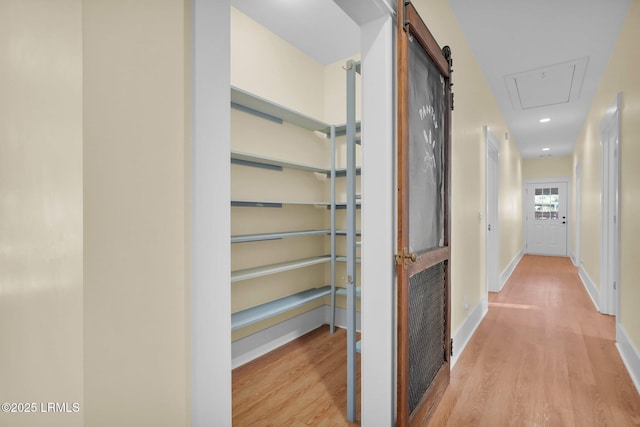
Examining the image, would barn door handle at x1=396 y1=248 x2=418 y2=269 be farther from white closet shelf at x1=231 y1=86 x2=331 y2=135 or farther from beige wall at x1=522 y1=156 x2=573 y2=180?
beige wall at x1=522 y1=156 x2=573 y2=180

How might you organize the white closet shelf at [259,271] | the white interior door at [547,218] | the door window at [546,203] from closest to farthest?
the white closet shelf at [259,271] → the white interior door at [547,218] → the door window at [546,203]

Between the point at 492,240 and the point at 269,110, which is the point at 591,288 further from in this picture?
the point at 269,110

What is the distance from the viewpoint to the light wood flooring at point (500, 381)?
175 cm

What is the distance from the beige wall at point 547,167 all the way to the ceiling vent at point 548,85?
199 inches

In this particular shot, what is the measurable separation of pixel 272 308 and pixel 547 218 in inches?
359

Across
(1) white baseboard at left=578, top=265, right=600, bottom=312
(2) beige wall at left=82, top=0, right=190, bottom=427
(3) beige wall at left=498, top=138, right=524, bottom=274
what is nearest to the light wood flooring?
(1) white baseboard at left=578, top=265, right=600, bottom=312

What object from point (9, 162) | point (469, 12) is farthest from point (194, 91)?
point (469, 12)

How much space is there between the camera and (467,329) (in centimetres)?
279

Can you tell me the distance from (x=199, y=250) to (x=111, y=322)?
0.59 ft

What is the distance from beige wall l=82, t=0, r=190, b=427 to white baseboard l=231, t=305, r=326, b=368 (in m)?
1.95

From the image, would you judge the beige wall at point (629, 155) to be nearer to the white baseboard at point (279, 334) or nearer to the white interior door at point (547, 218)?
the white baseboard at point (279, 334)

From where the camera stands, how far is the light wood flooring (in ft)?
5.74

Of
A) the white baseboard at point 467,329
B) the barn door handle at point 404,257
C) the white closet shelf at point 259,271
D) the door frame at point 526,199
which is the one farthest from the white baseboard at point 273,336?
the door frame at point 526,199

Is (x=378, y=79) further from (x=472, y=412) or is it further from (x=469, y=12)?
(x=472, y=412)
